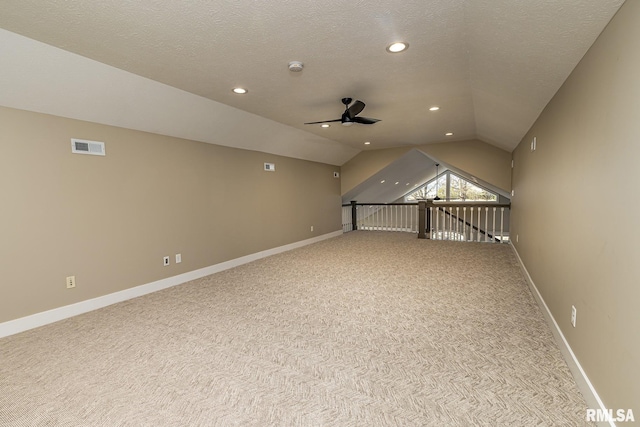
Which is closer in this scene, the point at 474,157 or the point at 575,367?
the point at 575,367

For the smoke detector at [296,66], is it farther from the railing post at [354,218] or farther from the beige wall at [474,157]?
the railing post at [354,218]

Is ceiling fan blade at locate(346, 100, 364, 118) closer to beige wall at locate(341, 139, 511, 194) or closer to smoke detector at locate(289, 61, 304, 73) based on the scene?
smoke detector at locate(289, 61, 304, 73)

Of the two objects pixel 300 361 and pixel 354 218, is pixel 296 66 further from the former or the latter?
pixel 354 218

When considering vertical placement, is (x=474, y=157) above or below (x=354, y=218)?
above

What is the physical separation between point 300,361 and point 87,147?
3.31 meters

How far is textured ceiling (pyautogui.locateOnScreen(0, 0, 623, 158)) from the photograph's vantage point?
6.04ft

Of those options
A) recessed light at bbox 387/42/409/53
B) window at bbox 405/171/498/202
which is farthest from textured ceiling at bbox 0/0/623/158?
window at bbox 405/171/498/202

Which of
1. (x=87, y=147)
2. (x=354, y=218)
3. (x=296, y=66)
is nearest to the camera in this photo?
(x=296, y=66)

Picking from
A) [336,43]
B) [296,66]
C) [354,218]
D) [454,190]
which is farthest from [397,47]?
[454,190]

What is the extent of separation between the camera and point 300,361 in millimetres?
2230

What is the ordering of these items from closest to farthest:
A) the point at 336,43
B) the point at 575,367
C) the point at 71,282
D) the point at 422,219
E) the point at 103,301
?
the point at 575,367 < the point at 336,43 < the point at 71,282 < the point at 103,301 < the point at 422,219

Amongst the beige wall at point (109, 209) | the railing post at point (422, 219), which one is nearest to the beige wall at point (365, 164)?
the railing post at point (422, 219)

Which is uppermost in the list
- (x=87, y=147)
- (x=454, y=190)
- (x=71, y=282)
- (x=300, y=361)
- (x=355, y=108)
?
(x=355, y=108)

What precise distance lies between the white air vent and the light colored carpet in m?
1.82
